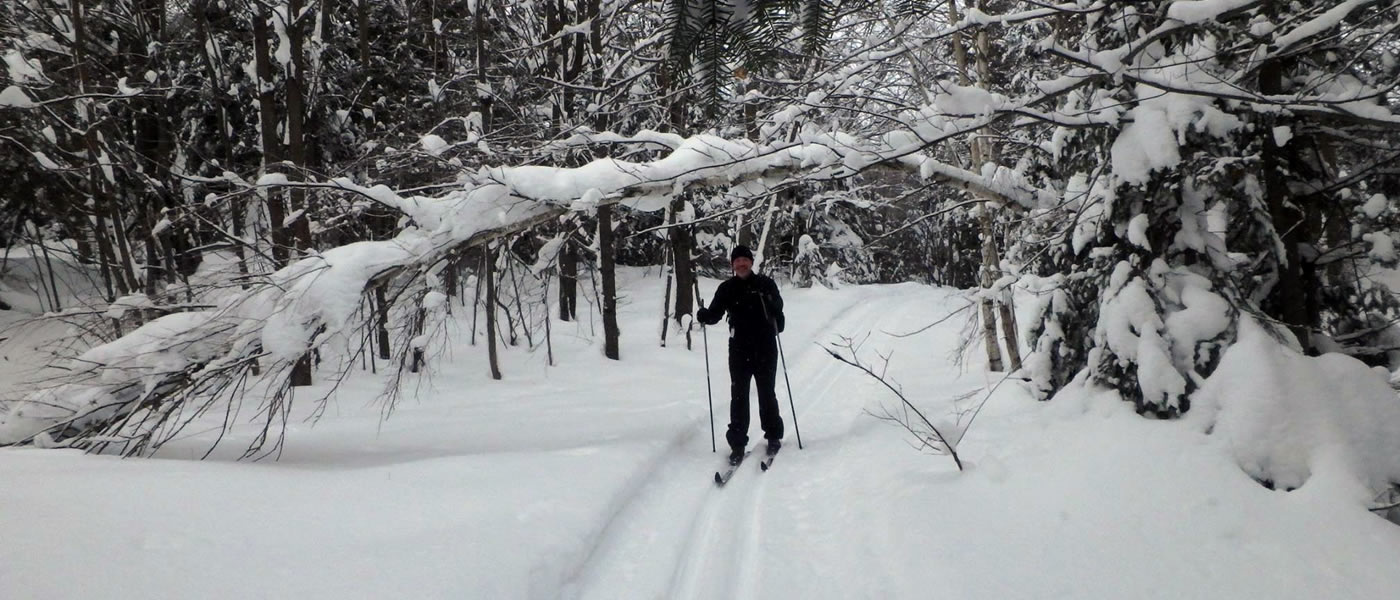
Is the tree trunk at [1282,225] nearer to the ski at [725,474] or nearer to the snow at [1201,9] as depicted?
the snow at [1201,9]

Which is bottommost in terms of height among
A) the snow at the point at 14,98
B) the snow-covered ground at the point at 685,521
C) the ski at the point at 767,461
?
the ski at the point at 767,461

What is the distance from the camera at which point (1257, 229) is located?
417cm

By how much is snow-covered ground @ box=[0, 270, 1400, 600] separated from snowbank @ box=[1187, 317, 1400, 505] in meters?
→ 0.14

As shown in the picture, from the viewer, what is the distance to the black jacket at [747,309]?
6.38 m

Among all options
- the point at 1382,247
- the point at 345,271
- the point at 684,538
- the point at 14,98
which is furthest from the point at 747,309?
the point at 14,98

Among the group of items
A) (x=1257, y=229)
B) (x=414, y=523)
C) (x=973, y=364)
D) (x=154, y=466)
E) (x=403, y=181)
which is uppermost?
(x=403, y=181)

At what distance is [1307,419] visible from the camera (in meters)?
3.52

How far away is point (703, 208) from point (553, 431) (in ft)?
33.2

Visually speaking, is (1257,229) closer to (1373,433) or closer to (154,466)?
(1373,433)

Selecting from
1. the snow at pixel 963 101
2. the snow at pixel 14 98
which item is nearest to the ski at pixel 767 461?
the snow at pixel 963 101

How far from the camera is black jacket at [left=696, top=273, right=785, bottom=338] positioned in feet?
20.9

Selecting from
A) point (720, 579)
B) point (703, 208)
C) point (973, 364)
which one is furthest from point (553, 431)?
point (703, 208)

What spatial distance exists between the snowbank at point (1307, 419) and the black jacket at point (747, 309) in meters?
3.47

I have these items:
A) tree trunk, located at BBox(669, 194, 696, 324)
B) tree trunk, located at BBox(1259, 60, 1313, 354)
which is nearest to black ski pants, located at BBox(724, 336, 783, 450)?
tree trunk, located at BBox(1259, 60, 1313, 354)
